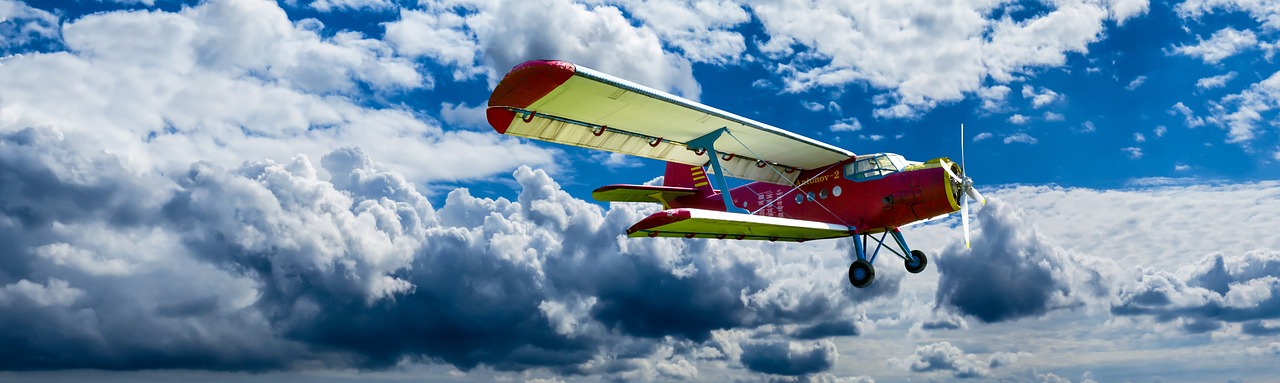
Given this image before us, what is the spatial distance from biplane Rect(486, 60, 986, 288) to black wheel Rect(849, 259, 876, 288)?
0.03m

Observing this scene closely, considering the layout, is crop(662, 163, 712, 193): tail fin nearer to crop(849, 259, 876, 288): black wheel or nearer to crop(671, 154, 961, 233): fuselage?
crop(671, 154, 961, 233): fuselage

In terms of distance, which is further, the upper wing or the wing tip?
the upper wing

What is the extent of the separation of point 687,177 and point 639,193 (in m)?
1.91

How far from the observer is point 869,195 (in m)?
20.8

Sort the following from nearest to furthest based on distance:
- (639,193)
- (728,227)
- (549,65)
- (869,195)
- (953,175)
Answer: (549,65) < (728,227) < (953,175) < (869,195) < (639,193)

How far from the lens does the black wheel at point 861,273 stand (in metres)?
20.9

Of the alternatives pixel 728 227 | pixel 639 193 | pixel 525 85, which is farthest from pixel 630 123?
pixel 639 193

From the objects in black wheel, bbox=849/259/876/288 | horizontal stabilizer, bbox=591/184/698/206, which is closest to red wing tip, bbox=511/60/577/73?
horizontal stabilizer, bbox=591/184/698/206

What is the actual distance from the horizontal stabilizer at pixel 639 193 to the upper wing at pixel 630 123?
7.43 feet

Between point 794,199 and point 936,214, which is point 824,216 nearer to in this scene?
point 794,199

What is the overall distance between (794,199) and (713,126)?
3.63 metres

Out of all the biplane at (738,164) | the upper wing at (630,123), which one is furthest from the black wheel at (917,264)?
the upper wing at (630,123)

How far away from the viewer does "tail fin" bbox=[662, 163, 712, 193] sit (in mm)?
25344

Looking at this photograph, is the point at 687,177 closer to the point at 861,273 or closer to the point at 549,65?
the point at 861,273
